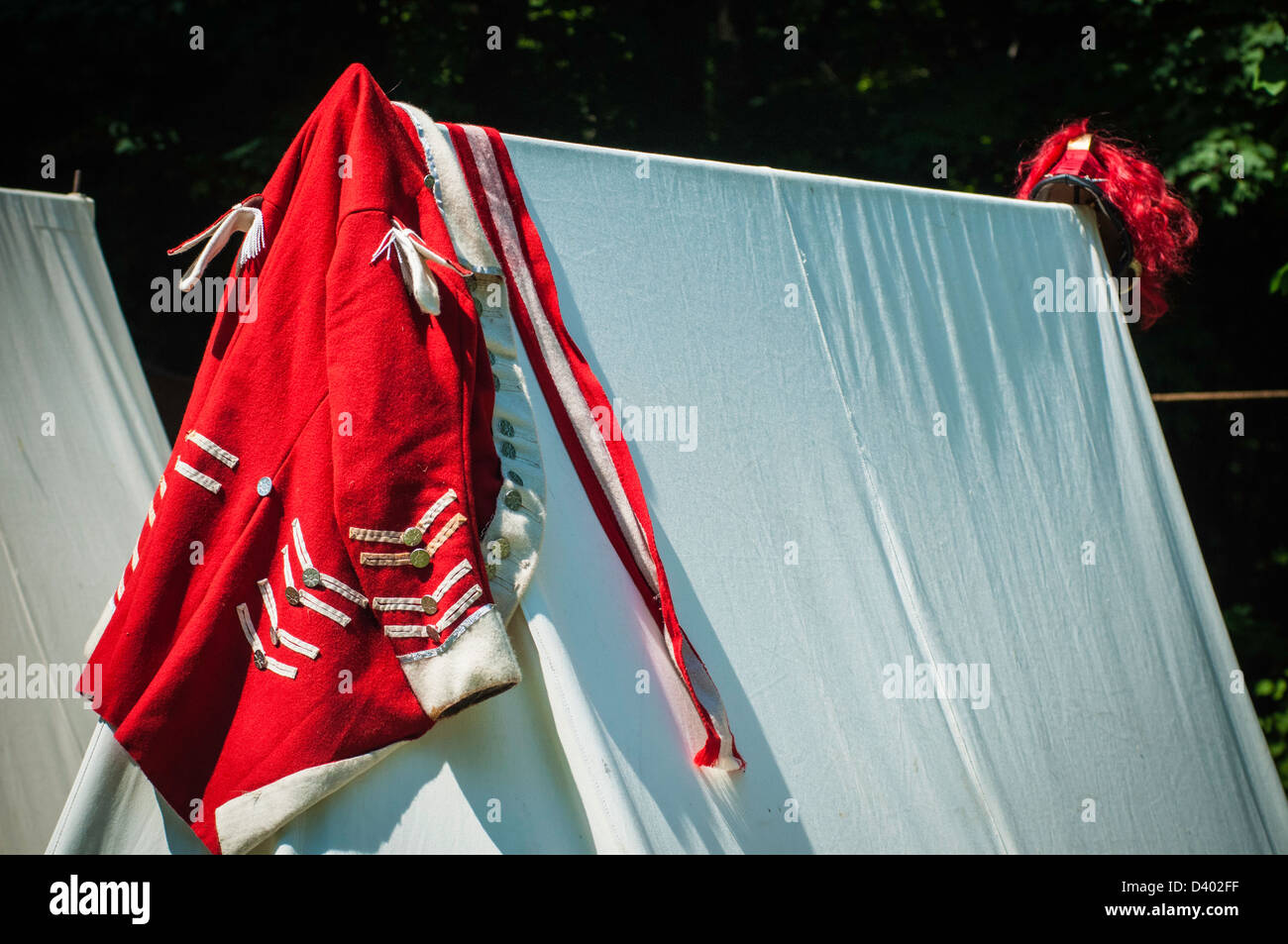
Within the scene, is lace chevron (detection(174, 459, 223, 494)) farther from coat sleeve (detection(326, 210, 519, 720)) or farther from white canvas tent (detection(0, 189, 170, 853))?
white canvas tent (detection(0, 189, 170, 853))

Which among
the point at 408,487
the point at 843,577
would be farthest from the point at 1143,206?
the point at 408,487

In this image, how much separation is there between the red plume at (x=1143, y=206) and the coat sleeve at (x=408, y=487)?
1.88 meters

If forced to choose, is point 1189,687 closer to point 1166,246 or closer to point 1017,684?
point 1017,684

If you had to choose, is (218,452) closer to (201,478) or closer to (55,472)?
(201,478)

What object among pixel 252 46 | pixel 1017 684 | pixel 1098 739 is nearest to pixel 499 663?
pixel 1017 684

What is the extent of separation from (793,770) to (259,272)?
46.5 inches

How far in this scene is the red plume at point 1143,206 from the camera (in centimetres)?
267

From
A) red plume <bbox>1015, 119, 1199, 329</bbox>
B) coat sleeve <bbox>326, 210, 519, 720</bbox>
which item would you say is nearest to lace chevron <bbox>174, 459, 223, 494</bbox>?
coat sleeve <bbox>326, 210, 519, 720</bbox>

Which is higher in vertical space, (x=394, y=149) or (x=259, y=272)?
(x=394, y=149)

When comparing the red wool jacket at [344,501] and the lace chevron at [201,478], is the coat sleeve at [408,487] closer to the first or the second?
the red wool jacket at [344,501]

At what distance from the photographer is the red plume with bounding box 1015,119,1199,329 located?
267cm

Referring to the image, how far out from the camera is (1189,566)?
265 cm

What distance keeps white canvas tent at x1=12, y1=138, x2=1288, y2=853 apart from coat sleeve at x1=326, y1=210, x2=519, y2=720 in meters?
0.13

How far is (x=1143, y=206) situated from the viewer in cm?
267
